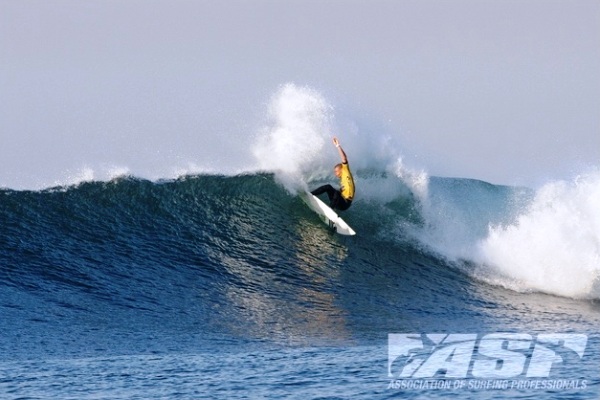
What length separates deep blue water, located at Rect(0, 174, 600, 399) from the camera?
8305mm

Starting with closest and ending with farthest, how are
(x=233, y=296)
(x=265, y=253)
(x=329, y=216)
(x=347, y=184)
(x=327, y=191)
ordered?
(x=233, y=296), (x=265, y=253), (x=347, y=184), (x=327, y=191), (x=329, y=216)

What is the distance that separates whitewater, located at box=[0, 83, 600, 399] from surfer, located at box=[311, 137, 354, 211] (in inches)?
25.9

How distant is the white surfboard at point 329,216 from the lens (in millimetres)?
14961

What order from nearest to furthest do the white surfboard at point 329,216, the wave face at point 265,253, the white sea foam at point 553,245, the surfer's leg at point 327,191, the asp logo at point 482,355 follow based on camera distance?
the asp logo at point 482,355, the wave face at point 265,253, the white sea foam at point 553,245, the surfer's leg at point 327,191, the white surfboard at point 329,216

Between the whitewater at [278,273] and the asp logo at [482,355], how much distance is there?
22 cm

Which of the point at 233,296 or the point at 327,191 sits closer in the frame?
the point at 233,296

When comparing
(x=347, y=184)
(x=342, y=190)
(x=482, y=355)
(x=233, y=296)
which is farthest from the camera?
(x=342, y=190)

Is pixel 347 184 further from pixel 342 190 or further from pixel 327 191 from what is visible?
pixel 327 191

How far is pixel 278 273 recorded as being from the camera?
43.5ft

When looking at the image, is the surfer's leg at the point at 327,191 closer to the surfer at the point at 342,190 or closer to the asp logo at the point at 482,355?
the surfer at the point at 342,190

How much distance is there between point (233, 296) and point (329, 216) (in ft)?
11.3

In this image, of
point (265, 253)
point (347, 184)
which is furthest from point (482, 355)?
point (347, 184)

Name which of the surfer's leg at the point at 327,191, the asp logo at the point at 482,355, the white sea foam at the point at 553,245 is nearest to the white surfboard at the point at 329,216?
the surfer's leg at the point at 327,191

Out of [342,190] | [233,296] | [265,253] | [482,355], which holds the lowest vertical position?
[482,355]
